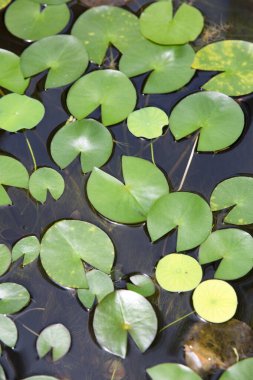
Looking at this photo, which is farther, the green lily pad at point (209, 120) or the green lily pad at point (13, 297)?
the green lily pad at point (209, 120)

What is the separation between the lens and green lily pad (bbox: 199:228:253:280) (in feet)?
4.26

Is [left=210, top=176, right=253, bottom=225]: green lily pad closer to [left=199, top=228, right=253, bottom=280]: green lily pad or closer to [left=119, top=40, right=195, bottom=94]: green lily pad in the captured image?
[left=199, top=228, right=253, bottom=280]: green lily pad

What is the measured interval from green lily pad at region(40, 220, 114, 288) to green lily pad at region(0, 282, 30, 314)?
7 centimetres

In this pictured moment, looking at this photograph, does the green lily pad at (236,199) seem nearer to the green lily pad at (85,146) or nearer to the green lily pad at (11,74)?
the green lily pad at (85,146)

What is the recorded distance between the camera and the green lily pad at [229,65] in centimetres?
151

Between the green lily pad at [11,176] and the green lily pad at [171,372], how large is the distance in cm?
54

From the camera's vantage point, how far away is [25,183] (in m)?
1.44

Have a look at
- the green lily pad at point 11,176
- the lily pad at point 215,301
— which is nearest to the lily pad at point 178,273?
the lily pad at point 215,301

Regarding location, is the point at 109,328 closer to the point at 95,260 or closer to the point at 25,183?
the point at 95,260

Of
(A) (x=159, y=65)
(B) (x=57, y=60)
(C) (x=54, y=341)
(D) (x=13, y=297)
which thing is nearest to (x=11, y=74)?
(B) (x=57, y=60)

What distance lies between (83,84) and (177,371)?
77 cm

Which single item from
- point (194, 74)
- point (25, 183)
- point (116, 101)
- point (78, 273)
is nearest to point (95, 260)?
point (78, 273)

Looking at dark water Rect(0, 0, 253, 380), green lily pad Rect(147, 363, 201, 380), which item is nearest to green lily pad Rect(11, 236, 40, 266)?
dark water Rect(0, 0, 253, 380)

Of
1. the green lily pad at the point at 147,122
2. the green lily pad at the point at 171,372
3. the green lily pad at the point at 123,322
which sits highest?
the green lily pad at the point at 147,122
